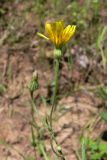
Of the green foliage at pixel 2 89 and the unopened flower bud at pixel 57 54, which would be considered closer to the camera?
the unopened flower bud at pixel 57 54

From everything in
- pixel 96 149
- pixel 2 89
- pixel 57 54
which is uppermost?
pixel 57 54

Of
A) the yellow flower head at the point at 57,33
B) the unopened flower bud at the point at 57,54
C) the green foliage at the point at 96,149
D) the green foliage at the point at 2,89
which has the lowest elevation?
the green foliage at the point at 96,149

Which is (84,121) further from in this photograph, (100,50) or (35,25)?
A: (35,25)

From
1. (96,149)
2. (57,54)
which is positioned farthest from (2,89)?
(57,54)

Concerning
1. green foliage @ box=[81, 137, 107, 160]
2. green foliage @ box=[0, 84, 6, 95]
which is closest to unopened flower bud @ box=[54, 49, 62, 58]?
green foliage @ box=[81, 137, 107, 160]

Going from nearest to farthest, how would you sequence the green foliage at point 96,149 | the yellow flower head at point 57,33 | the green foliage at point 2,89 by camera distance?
the yellow flower head at point 57,33
the green foliage at point 96,149
the green foliage at point 2,89

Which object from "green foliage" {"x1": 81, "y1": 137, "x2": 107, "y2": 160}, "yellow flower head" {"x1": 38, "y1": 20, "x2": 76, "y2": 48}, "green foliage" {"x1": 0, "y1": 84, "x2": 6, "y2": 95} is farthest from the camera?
"green foliage" {"x1": 0, "y1": 84, "x2": 6, "y2": 95}

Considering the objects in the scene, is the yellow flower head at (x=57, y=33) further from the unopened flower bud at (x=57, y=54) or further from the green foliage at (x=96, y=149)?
the green foliage at (x=96, y=149)

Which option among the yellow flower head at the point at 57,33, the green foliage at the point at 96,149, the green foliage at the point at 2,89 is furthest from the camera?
the green foliage at the point at 2,89

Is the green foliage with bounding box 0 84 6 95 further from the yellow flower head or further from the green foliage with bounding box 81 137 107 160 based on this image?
the yellow flower head

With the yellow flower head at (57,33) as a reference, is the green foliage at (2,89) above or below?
below

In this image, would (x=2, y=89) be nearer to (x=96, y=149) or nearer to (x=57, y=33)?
(x=96, y=149)

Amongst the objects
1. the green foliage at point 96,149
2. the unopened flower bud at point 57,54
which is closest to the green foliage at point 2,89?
the green foliage at point 96,149
